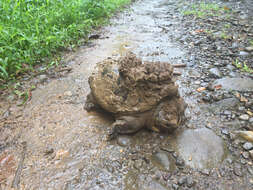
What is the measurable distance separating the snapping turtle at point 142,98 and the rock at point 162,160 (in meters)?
0.27

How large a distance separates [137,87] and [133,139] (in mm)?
562

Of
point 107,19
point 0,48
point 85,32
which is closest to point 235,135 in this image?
point 0,48

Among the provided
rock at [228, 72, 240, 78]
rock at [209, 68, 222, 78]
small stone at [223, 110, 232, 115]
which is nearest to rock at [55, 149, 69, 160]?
small stone at [223, 110, 232, 115]

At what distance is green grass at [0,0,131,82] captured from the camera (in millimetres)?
3180

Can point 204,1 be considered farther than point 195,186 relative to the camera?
Yes

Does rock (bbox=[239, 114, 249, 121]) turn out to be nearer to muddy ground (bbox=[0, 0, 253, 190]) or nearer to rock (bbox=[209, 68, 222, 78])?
muddy ground (bbox=[0, 0, 253, 190])

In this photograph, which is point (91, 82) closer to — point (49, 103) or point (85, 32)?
point (49, 103)

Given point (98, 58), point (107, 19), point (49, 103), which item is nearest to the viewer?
point (49, 103)

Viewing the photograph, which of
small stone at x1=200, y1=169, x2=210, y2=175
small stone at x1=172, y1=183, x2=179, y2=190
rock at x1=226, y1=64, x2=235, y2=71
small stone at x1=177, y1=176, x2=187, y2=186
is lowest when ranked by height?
small stone at x1=200, y1=169, x2=210, y2=175

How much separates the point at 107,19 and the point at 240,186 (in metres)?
6.36

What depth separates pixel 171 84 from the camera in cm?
189

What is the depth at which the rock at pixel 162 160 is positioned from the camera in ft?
5.57

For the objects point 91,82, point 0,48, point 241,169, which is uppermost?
point 0,48

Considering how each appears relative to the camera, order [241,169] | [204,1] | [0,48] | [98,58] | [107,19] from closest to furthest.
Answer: [241,169] < [0,48] < [98,58] < [107,19] < [204,1]
